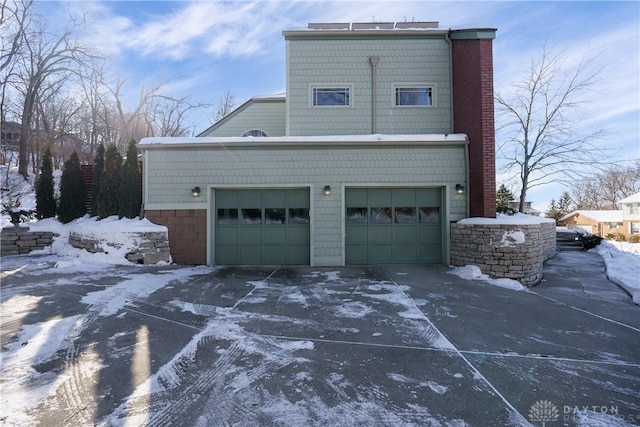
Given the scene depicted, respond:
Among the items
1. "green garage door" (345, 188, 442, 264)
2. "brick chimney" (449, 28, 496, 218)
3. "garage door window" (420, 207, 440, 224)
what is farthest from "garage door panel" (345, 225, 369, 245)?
"brick chimney" (449, 28, 496, 218)

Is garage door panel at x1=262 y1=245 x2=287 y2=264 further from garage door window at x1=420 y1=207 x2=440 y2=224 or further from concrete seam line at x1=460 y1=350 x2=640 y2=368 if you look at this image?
concrete seam line at x1=460 y1=350 x2=640 y2=368

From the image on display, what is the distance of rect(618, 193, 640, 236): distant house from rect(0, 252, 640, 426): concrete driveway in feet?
108

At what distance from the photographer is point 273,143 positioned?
28.1 ft

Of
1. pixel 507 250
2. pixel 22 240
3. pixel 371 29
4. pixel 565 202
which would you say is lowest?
pixel 507 250

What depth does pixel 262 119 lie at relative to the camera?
40.5 feet

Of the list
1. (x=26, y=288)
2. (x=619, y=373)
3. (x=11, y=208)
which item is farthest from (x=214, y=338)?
(x=11, y=208)

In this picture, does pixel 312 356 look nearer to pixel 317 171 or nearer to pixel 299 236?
pixel 299 236

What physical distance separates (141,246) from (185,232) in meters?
1.14

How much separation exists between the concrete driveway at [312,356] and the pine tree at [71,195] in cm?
478

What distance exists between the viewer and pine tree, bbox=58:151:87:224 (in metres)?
9.98

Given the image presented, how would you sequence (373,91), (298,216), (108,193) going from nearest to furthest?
(298,216)
(108,193)
(373,91)

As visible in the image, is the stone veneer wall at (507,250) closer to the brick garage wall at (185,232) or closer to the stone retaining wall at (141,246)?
the brick garage wall at (185,232)

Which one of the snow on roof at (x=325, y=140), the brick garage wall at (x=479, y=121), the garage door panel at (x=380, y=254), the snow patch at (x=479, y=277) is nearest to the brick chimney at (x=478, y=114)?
the brick garage wall at (x=479, y=121)

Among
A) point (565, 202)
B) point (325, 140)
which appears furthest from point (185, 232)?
point (565, 202)
